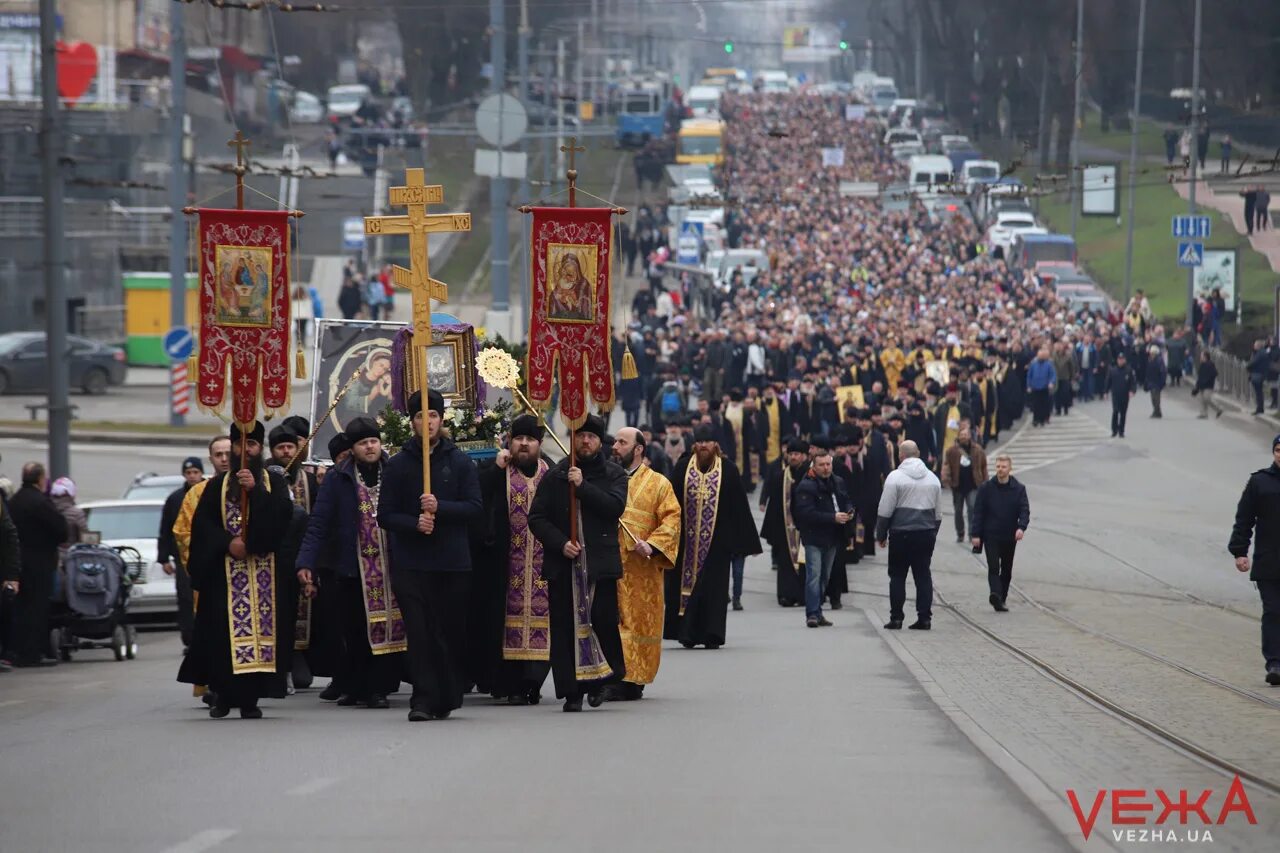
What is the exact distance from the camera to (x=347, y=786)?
9.64 m

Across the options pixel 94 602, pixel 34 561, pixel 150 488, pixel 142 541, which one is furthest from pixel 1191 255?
pixel 34 561

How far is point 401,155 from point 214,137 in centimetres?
641

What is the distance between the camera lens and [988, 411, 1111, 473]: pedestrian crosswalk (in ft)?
125

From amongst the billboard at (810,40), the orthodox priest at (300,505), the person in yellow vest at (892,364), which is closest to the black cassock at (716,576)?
the orthodox priest at (300,505)

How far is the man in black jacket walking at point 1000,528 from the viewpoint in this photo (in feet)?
70.6

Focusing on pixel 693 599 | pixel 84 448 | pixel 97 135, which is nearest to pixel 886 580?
pixel 693 599

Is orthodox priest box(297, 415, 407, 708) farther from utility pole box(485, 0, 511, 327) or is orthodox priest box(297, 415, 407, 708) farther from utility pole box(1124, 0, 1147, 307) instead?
utility pole box(1124, 0, 1147, 307)

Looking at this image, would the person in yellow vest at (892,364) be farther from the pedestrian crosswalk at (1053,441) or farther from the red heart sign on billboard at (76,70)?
the red heart sign on billboard at (76,70)

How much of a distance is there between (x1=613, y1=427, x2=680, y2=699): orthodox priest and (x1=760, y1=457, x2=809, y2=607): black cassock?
7.87 m

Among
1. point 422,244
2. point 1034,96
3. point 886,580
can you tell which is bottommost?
point 886,580

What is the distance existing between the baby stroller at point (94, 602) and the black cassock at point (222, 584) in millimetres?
5568

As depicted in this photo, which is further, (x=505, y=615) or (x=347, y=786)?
(x=505, y=615)

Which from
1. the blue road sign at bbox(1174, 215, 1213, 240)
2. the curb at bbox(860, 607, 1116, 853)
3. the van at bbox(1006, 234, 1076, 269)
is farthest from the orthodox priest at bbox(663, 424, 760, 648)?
the van at bbox(1006, 234, 1076, 269)

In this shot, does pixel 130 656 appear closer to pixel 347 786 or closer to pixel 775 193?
pixel 347 786
